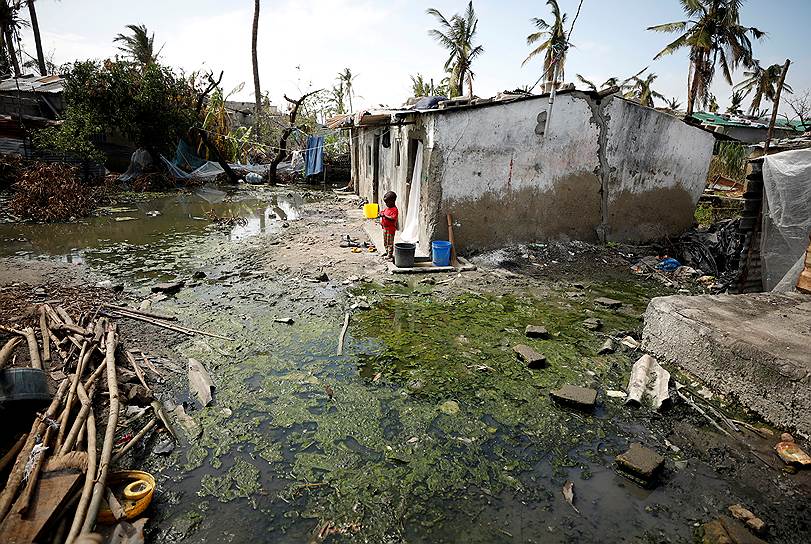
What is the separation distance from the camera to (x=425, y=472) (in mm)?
2959

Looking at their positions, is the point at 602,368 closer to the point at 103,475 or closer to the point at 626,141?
the point at 103,475

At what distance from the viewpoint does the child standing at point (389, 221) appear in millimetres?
7898

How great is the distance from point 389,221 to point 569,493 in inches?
237

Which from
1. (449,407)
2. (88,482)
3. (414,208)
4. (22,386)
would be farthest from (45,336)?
(414,208)

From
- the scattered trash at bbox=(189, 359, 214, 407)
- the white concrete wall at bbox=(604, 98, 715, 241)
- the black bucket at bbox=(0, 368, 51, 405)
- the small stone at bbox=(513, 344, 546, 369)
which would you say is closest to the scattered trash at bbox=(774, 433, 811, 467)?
the small stone at bbox=(513, 344, 546, 369)

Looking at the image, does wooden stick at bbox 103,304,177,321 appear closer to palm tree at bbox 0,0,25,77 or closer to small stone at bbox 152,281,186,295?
small stone at bbox 152,281,186,295

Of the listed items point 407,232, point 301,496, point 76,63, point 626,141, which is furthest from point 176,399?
point 76,63

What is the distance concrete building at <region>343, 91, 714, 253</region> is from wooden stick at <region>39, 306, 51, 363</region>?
18.9 ft

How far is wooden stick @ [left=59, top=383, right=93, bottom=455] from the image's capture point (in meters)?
2.80

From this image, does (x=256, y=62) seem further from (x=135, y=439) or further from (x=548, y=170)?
(x=135, y=439)

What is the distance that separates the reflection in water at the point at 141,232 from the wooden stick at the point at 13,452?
462cm

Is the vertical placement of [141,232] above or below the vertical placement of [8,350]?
above

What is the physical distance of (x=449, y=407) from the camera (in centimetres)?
369

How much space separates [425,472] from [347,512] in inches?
24.3
